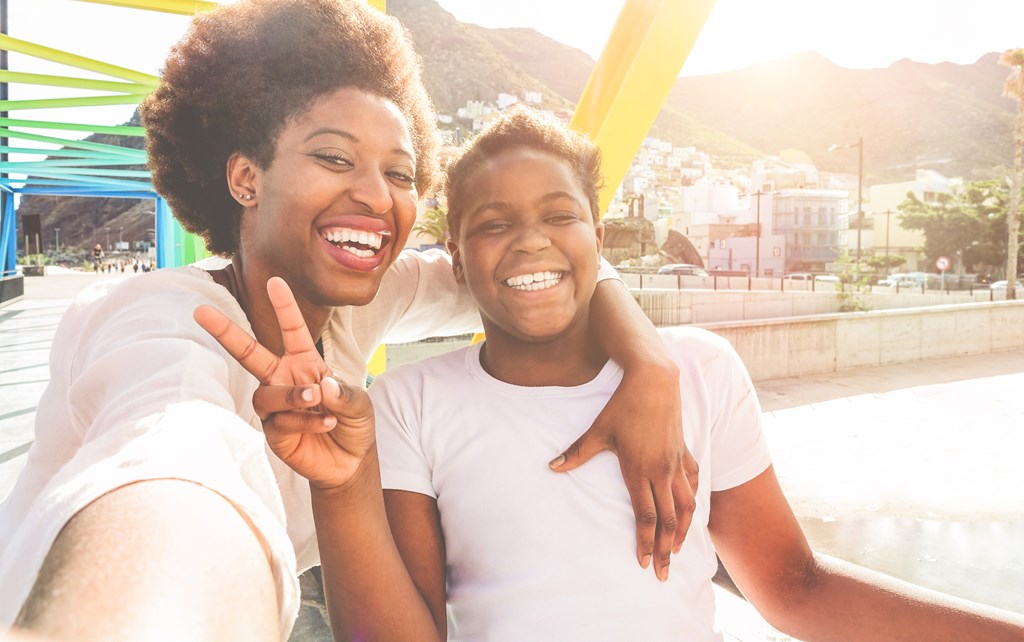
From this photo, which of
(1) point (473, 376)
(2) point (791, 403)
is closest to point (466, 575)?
(1) point (473, 376)

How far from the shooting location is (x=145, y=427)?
28.9 inches

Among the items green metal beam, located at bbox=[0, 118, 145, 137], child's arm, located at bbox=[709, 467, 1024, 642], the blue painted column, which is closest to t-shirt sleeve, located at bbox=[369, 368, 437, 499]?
child's arm, located at bbox=[709, 467, 1024, 642]

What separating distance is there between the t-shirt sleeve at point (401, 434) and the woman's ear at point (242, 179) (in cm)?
52

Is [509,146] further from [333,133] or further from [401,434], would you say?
[401,434]

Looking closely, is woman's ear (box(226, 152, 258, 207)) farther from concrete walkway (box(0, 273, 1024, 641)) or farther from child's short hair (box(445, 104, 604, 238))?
concrete walkway (box(0, 273, 1024, 641))

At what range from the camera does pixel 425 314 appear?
7.14 ft

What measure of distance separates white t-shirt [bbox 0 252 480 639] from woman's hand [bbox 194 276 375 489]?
1.8 inches

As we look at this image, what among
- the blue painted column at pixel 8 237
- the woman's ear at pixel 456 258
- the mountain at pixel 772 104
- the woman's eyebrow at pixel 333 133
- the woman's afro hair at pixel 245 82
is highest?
the mountain at pixel 772 104

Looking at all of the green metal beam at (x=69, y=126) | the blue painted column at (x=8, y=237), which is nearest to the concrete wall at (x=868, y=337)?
the green metal beam at (x=69, y=126)

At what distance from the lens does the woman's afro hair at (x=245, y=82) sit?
5.10 feet

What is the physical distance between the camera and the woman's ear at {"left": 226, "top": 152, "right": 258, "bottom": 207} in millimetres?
1565

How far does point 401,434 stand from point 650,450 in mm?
535

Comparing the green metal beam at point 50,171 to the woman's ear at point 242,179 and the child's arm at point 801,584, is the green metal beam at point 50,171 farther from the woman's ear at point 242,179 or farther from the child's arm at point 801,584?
the child's arm at point 801,584

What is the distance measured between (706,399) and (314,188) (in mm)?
985
